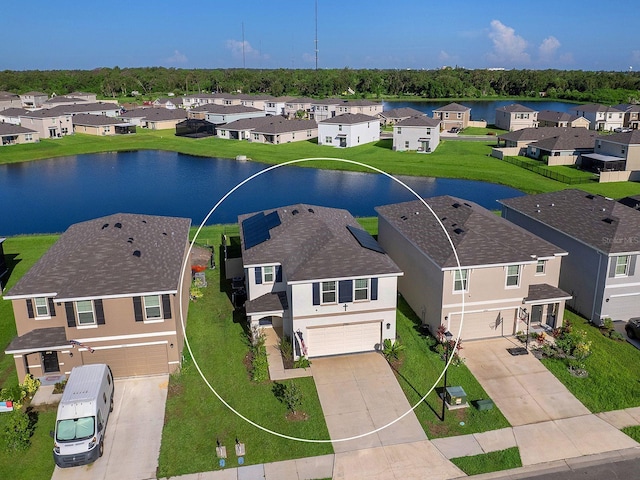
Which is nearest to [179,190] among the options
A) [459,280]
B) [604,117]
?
[459,280]

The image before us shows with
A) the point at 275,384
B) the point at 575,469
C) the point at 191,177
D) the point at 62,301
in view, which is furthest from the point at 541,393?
the point at 191,177

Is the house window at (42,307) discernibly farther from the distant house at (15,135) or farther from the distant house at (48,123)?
the distant house at (48,123)

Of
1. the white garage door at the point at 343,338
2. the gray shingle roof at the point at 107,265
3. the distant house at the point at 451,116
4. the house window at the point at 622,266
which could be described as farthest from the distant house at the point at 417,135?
the white garage door at the point at 343,338

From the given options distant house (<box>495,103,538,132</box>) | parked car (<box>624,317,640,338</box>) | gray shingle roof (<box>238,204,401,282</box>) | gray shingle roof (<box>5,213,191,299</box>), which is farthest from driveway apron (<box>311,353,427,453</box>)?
distant house (<box>495,103,538,132</box>)

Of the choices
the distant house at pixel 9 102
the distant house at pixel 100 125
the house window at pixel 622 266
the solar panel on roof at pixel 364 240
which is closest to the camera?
the solar panel on roof at pixel 364 240

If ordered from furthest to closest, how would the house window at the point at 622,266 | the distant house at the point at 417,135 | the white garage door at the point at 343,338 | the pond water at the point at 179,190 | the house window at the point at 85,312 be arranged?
the distant house at the point at 417,135 < the pond water at the point at 179,190 < the house window at the point at 622,266 < the white garage door at the point at 343,338 < the house window at the point at 85,312

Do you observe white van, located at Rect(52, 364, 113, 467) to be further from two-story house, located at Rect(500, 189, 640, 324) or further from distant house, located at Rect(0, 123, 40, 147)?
distant house, located at Rect(0, 123, 40, 147)

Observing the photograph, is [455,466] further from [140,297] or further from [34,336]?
[34,336]

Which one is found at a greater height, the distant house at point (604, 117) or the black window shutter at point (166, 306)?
the distant house at point (604, 117)
